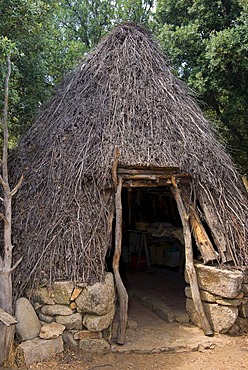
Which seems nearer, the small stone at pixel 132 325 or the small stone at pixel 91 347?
the small stone at pixel 91 347

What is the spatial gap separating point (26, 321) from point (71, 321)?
64 centimetres

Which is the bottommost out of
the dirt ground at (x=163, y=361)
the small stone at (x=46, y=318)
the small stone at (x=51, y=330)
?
the dirt ground at (x=163, y=361)

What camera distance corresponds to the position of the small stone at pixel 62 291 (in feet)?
16.5

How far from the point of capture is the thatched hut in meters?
5.38

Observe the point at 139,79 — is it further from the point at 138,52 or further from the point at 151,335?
the point at 151,335

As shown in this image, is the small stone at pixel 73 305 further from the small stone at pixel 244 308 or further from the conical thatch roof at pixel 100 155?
the small stone at pixel 244 308

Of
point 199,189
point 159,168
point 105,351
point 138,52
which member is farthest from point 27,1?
point 105,351

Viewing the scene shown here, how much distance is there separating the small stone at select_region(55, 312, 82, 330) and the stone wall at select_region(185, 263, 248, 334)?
210 cm

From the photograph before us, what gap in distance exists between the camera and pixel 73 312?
5.10m

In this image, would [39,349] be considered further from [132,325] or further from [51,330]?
[132,325]

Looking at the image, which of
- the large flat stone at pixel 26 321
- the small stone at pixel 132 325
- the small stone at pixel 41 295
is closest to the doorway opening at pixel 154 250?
the small stone at pixel 132 325

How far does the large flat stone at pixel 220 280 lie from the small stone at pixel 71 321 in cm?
215

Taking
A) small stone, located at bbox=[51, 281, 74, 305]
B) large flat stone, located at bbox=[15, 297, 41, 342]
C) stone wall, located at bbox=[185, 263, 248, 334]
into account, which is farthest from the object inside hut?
large flat stone, located at bbox=[15, 297, 41, 342]

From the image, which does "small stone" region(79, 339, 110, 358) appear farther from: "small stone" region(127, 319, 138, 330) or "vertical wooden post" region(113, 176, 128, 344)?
"small stone" region(127, 319, 138, 330)
